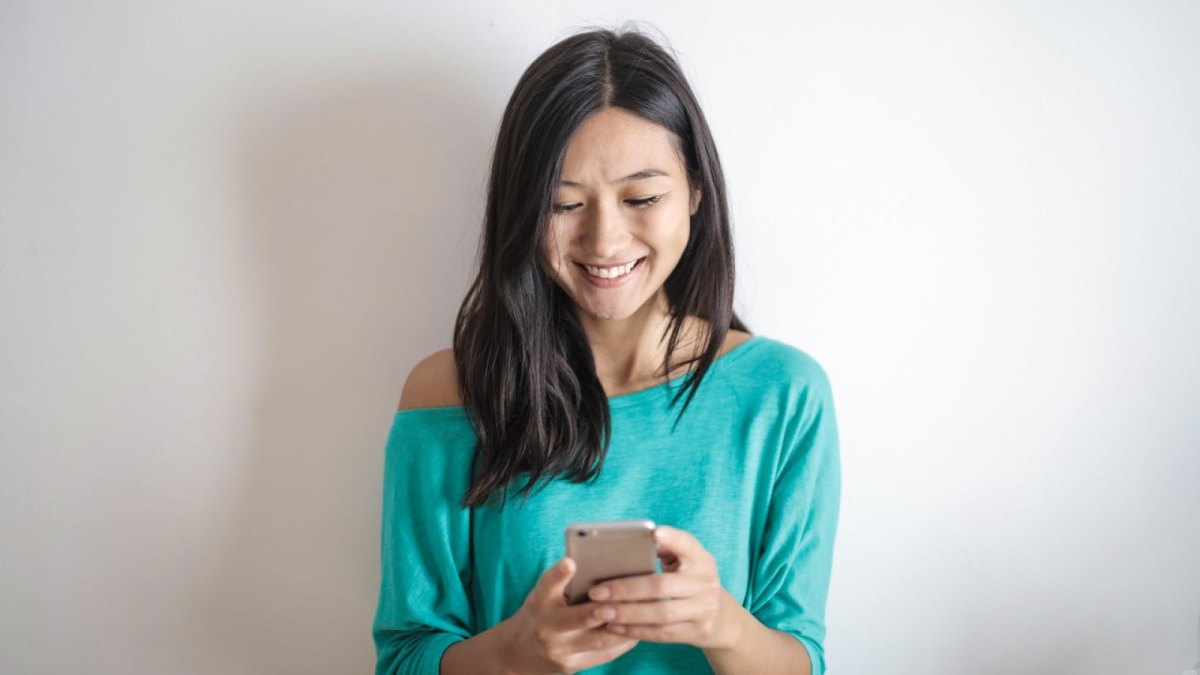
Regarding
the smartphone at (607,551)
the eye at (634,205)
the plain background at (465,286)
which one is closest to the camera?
the smartphone at (607,551)

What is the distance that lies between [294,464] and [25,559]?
0.46 meters

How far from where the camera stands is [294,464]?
148 cm

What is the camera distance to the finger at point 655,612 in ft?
3.29

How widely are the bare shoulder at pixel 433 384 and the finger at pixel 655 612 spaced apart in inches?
17.8

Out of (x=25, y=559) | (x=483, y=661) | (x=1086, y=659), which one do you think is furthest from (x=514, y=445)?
(x=1086, y=659)

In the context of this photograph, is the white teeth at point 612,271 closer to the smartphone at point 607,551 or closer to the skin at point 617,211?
the skin at point 617,211

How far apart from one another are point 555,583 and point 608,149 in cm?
52

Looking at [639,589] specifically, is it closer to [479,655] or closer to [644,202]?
[479,655]

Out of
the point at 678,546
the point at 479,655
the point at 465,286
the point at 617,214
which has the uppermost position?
the point at 617,214

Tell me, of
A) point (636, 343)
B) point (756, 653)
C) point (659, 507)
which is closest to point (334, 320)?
point (636, 343)

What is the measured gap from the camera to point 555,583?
3.23 ft

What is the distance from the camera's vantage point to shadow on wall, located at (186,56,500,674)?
4.66ft

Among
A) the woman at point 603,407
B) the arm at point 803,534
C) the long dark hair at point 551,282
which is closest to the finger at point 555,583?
the woman at point 603,407

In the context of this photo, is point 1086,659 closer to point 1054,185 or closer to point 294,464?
point 1054,185
